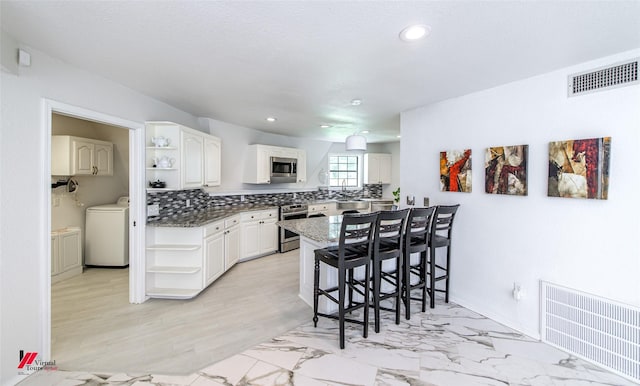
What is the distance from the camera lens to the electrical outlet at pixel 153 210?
10.5ft

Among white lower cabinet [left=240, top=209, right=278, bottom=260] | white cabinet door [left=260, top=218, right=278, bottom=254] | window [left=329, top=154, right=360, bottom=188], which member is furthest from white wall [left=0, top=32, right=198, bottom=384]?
window [left=329, top=154, right=360, bottom=188]

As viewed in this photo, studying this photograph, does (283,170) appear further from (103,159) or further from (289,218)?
(103,159)

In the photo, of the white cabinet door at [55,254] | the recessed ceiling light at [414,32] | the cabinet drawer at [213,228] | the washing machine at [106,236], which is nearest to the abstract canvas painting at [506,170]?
the recessed ceiling light at [414,32]

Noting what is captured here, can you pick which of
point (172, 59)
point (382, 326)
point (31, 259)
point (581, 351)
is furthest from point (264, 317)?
point (581, 351)

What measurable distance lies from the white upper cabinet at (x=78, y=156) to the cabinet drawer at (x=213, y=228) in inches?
85.3

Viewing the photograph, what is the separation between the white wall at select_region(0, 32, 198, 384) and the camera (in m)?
1.80

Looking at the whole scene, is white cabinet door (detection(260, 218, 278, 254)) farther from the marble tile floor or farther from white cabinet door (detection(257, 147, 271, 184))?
the marble tile floor

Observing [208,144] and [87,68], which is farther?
[208,144]

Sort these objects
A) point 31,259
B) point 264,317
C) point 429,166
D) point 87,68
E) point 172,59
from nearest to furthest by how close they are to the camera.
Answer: point 31,259
point 172,59
point 87,68
point 264,317
point 429,166

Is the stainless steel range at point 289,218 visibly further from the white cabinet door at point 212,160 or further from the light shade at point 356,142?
the light shade at point 356,142

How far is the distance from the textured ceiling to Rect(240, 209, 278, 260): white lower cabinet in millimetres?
2347

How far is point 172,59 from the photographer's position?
6.97ft

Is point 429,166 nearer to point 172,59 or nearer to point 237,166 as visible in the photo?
point 172,59

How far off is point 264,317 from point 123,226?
9.47 ft
